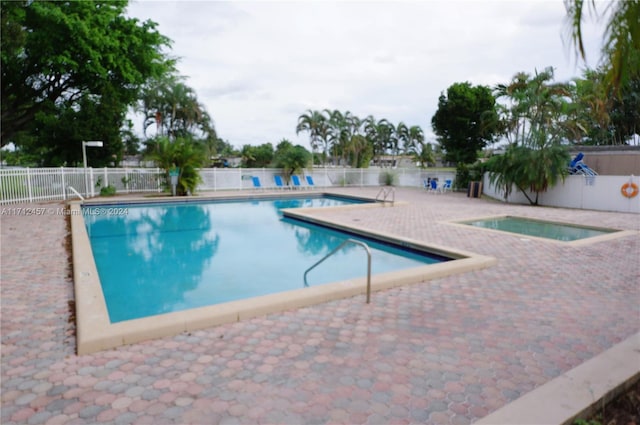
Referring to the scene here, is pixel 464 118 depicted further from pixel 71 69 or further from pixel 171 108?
pixel 171 108

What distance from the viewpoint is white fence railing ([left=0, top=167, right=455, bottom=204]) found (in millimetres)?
13016

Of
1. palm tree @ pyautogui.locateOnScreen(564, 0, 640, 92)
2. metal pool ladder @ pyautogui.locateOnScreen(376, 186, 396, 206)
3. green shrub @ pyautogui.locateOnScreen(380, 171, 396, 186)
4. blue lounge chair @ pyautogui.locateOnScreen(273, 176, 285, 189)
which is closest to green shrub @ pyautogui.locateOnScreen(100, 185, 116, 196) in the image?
blue lounge chair @ pyautogui.locateOnScreen(273, 176, 285, 189)

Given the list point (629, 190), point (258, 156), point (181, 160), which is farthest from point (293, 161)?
point (258, 156)

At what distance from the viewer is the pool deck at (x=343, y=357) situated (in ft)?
7.88

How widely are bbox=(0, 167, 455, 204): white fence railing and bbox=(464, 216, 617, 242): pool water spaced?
11591 mm

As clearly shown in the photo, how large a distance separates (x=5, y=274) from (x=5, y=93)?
680 inches

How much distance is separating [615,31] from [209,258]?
6.91 meters

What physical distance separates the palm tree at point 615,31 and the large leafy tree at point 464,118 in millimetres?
21789

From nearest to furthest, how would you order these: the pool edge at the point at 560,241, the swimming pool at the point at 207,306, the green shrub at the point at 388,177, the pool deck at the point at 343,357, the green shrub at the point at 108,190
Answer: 1. the pool deck at the point at 343,357
2. the swimming pool at the point at 207,306
3. the pool edge at the point at 560,241
4. the green shrub at the point at 108,190
5. the green shrub at the point at 388,177

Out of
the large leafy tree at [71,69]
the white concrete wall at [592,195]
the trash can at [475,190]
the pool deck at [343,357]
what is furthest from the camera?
the trash can at [475,190]

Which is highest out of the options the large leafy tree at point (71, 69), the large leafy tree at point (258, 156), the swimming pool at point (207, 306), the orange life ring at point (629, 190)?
the large leafy tree at point (71, 69)

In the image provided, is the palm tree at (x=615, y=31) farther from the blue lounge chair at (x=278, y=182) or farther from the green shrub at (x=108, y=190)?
the blue lounge chair at (x=278, y=182)

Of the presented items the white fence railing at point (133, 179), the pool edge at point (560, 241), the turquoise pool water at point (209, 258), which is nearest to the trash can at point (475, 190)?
the white fence railing at point (133, 179)

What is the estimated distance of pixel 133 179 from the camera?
17125mm
